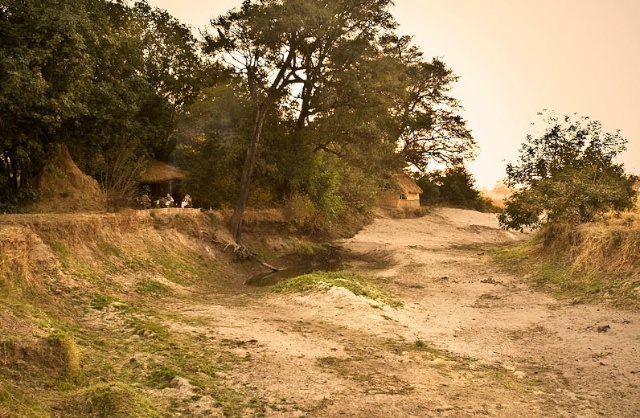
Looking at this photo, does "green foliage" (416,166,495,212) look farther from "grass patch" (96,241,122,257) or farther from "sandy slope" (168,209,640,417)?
"grass patch" (96,241,122,257)

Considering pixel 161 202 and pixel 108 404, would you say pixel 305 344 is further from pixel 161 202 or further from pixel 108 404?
pixel 161 202

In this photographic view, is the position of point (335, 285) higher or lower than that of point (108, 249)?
lower

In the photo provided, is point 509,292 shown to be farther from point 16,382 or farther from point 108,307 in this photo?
point 16,382

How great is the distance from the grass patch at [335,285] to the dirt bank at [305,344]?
0.47 meters

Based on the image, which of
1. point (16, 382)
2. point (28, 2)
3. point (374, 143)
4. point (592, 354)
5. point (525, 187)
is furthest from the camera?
point (374, 143)

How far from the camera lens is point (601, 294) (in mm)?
16625

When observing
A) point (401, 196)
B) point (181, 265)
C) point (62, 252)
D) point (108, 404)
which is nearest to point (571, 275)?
point (181, 265)

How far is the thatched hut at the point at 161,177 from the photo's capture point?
31.9 metres

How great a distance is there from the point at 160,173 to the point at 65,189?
975cm

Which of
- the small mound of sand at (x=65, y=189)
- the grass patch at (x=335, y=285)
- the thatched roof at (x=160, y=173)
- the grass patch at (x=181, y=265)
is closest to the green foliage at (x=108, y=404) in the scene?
the grass patch at (x=335, y=285)

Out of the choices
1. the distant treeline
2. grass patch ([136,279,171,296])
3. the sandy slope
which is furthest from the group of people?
the sandy slope

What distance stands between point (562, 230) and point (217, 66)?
2054cm

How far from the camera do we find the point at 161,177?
32188 mm

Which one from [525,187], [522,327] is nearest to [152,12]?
[525,187]
